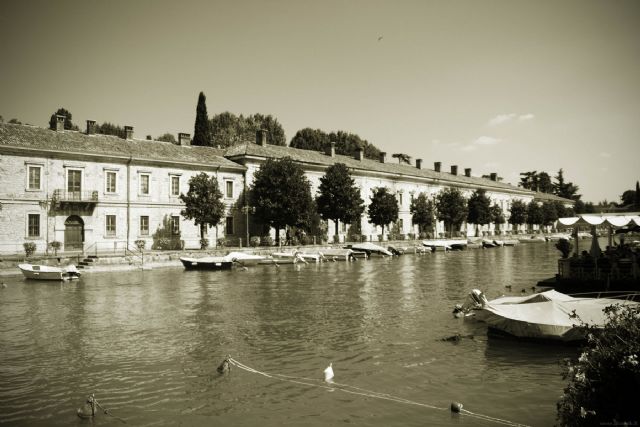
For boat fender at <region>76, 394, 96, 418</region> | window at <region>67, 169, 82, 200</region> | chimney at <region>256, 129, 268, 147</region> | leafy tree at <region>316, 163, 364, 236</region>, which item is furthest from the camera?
chimney at <region>256, 129, 268, 147</region>

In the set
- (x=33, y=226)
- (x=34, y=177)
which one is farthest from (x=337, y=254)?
(x=34, y=177)

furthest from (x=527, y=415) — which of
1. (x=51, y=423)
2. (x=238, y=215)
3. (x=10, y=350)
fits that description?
(x=238, y=215)

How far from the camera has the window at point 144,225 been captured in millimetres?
38312

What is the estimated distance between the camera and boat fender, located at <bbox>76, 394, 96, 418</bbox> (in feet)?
26.6

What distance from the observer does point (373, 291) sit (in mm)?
22406

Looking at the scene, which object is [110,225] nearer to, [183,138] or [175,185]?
[175,185]

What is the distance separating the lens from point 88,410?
26.6ft

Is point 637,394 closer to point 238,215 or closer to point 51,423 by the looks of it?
point 51,423

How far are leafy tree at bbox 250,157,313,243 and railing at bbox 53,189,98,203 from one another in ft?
44.6

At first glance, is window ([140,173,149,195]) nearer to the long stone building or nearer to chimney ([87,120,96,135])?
the long stone building

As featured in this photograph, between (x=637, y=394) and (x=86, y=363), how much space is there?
36.1 ft

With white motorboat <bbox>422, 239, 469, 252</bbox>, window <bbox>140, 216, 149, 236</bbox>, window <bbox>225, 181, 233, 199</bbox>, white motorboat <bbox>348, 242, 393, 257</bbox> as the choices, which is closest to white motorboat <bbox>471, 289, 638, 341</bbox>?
white motorboat <bbox>348, 242, 393, 257</bbox>

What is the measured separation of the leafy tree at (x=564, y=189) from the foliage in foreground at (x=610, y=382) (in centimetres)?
13721

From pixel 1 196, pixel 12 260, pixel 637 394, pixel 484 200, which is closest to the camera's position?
pixel 637 394
